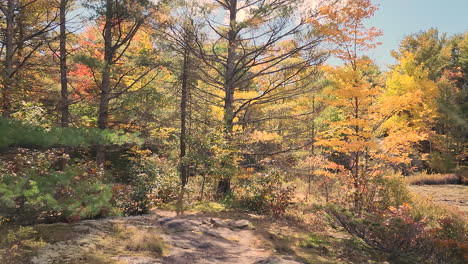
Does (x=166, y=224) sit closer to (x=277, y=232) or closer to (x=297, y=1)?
(x=277, y=232)

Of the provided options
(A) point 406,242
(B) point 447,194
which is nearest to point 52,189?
(A) point 406,242

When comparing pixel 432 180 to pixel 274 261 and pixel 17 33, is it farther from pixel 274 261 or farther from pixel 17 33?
pixel 17 33

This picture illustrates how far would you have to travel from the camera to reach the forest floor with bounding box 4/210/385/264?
4.05 m

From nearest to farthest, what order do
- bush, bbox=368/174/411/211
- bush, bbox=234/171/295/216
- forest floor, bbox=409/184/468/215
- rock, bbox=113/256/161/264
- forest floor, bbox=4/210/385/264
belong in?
rock, bbox=113/256/161/264 < forest floor, bbox=4/210/385/264 < bush, bbox=234/171/295/216 < bush, bbox=368/174/411/211 < forest floor, bbox=409/184/468/215

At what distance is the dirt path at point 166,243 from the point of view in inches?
155

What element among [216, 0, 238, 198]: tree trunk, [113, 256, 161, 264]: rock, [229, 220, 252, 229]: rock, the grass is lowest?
[229, 220, 252, 229]: rock

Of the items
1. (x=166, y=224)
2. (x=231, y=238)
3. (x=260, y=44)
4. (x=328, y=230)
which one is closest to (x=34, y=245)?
(x=166, y=224)

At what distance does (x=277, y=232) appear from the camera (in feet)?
21.6

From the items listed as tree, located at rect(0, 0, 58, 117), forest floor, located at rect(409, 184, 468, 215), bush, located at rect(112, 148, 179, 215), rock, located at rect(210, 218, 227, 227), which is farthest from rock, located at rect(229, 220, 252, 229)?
forest floor, located at rect(409, 184, 468, 215)

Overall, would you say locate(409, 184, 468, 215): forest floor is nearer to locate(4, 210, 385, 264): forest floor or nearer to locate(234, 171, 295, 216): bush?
locate(234, 171, 295, 216): bush

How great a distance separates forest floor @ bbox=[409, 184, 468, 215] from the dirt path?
9580 mm

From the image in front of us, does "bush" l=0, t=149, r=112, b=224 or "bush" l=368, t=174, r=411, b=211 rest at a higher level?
"bush" l=0, t=149, r=112, b=224

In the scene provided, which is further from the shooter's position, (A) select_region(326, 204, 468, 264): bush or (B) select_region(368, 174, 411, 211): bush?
(B) select_region(368, 174, 411, 211): bush

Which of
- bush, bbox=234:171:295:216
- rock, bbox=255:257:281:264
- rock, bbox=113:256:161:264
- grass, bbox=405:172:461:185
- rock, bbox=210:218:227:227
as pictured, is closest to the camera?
rock, bbox=113:256:161:264
